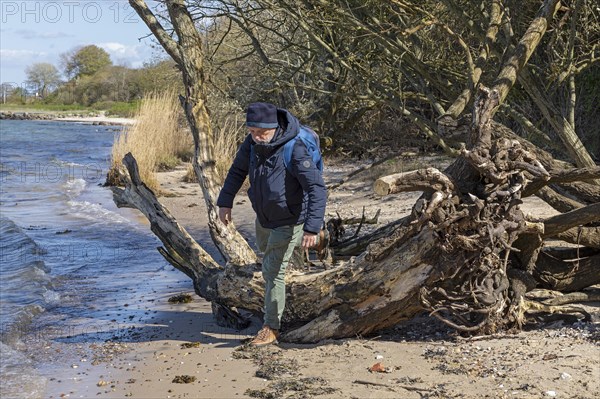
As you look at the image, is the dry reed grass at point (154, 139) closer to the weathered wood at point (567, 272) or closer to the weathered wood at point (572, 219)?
the weathered wood at point (567, 272)

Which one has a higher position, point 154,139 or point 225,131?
point 225,131

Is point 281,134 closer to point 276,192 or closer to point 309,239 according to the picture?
point 276,192

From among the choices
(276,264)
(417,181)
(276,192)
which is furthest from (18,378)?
(417,181)

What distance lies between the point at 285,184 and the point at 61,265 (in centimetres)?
622

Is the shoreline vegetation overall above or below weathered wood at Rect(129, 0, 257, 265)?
below

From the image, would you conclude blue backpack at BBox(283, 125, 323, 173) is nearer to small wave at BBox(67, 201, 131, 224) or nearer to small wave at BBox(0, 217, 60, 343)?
small wave at BBox(0, 217, 60, 343)

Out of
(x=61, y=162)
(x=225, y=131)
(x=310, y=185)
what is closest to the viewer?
(x=310, y=185)

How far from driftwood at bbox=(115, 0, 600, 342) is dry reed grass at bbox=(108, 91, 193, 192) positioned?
10617 mm

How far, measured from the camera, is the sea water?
766 cm

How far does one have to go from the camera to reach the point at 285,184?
19.9ft

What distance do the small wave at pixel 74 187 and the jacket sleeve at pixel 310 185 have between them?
45.2ft

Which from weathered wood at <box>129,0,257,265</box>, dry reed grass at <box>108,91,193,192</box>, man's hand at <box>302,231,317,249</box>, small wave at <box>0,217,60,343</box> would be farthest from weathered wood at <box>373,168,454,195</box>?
dry reed grass at <box>108,91,193,192</box>

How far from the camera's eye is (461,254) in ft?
18.7

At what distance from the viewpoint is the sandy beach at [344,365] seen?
5.13 m
